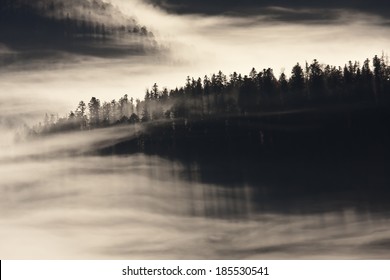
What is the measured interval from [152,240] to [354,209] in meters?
7.73

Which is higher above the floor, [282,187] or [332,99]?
[332,99]

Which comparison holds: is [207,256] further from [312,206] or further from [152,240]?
[312,206]

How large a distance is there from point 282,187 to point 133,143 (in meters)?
6.32

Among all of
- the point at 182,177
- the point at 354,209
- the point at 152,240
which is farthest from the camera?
the point at 182,177
